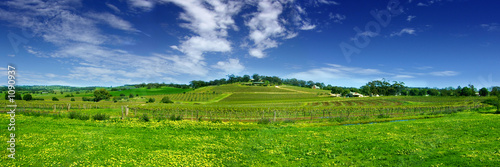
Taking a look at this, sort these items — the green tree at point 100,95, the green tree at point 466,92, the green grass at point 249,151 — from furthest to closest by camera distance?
the green tree at point 466,92 → the green tree at point 100,95 → the green grass at point 249,151

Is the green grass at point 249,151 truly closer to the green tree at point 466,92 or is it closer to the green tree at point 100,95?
the green tree at point 100,95

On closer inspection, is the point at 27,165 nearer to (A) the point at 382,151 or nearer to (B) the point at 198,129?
(B) the point at 198,129

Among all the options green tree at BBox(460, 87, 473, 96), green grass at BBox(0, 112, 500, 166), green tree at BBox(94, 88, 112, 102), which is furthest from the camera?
green tree at BBox(460, 87, 473, 96)

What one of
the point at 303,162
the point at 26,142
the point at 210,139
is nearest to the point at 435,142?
the point at 303,162

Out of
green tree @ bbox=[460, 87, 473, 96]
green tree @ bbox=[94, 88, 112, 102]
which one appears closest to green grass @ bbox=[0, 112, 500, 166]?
green tree @ bbox=[94, 88, 112, 102]

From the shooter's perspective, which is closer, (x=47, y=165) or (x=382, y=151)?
(x=47, y=165)

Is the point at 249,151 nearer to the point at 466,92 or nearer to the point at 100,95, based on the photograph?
the point at 100,95

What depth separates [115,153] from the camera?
1393 cm

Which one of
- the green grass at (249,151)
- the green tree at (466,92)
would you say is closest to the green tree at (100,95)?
the green grass at (249,151)

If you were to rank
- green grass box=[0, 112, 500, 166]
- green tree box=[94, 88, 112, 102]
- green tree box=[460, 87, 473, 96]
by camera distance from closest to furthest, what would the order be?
green grass box=[0, 112, 500, 166]
green tree box=[94, 88, 112, 102]
green tree box=[460, 87, 473, 96]

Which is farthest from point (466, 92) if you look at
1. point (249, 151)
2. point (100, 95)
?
point (100, 95)

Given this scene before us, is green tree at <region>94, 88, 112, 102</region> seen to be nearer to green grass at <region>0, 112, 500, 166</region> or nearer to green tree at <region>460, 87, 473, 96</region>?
green grass at <region>0, 112, 500, 166</region>

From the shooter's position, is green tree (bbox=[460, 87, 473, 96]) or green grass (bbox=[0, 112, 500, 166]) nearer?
green grass (bbox=[0, 112, 500, 166])

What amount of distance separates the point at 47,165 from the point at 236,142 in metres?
11.8
